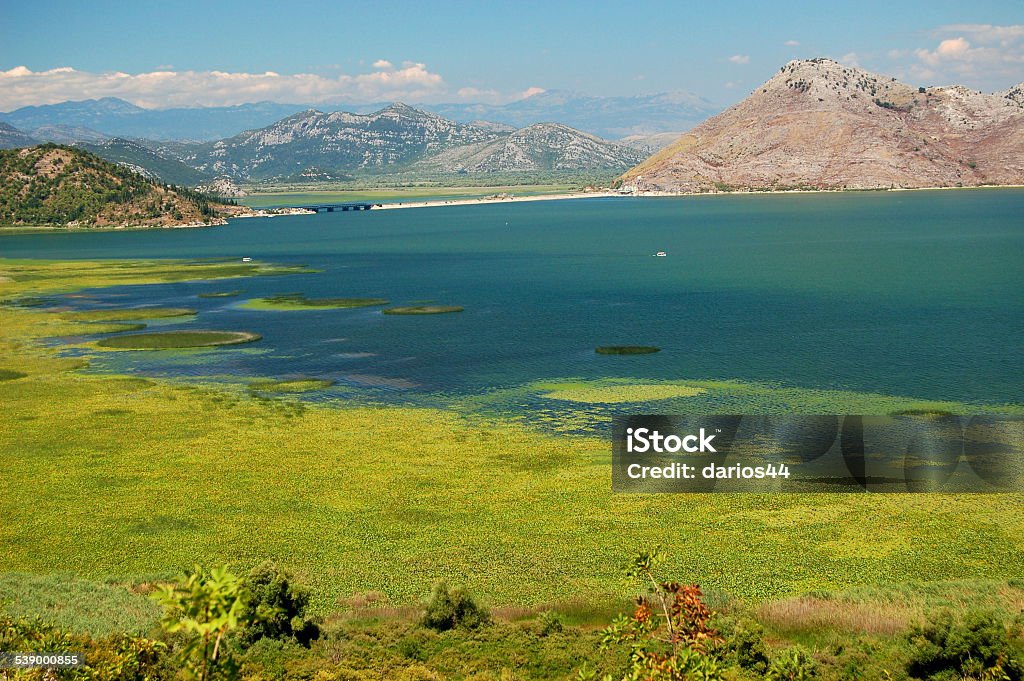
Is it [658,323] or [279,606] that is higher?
[658,323]

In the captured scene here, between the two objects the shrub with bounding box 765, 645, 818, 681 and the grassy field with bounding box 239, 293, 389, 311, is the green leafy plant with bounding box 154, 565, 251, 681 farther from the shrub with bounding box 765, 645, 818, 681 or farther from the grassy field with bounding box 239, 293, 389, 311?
the grassy field with bounding box 239, 293, 389, 311

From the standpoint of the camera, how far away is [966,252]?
169 meters

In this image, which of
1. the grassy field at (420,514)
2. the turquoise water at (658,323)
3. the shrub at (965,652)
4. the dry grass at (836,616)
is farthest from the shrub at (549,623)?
the turquoise water at (658,323)

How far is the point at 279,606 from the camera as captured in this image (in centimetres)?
3506

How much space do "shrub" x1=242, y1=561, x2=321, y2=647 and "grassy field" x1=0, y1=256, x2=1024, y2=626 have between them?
7.91ft

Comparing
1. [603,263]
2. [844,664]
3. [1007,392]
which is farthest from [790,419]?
[603,263]

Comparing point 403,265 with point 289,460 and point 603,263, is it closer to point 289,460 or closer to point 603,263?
point 603,263

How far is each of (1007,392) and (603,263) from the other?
106m

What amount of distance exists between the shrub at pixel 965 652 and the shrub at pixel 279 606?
20586mm

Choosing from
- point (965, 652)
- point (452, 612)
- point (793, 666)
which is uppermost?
→ point (793, 666)
